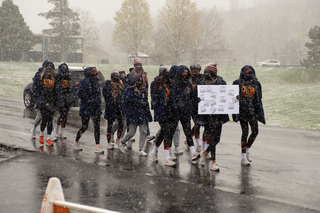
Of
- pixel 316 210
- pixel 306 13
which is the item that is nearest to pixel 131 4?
pixel 316 210

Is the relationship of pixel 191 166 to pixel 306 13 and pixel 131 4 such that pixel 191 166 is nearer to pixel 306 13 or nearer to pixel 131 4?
pixel 131 4

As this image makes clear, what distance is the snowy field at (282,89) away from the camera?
16.9m

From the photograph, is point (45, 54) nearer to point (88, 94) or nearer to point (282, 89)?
point (282, 89)

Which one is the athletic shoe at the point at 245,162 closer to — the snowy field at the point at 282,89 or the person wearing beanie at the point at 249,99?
the person wearing beanie at the point at 249,99

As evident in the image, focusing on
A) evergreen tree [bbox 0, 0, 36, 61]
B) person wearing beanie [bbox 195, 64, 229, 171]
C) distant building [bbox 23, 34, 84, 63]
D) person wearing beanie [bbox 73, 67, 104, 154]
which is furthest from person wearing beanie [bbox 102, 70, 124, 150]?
distant building [bbox 23, 34, 84, 63]

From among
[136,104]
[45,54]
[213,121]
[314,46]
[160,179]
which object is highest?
[314,46]

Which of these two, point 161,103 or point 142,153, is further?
point 142,153

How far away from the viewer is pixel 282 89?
29.0 meters

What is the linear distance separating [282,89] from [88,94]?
23.9 m


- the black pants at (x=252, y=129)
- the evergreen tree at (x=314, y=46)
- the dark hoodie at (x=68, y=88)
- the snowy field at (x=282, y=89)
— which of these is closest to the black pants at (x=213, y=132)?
the black pants at (x=252, y=129)

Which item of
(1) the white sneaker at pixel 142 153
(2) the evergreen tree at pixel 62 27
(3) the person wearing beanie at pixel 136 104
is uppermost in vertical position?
(2) the evergreen tree at pixel 62 27

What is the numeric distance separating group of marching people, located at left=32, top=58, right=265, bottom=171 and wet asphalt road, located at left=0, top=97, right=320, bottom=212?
413 mm

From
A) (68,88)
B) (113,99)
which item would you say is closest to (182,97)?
(113,99)

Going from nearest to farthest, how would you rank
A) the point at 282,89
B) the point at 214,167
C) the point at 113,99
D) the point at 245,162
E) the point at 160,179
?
1. the point at 160,179
2. the point at 214,167
3. the point at 245,162
4. the point at 113,99
5. the point at 282,89
